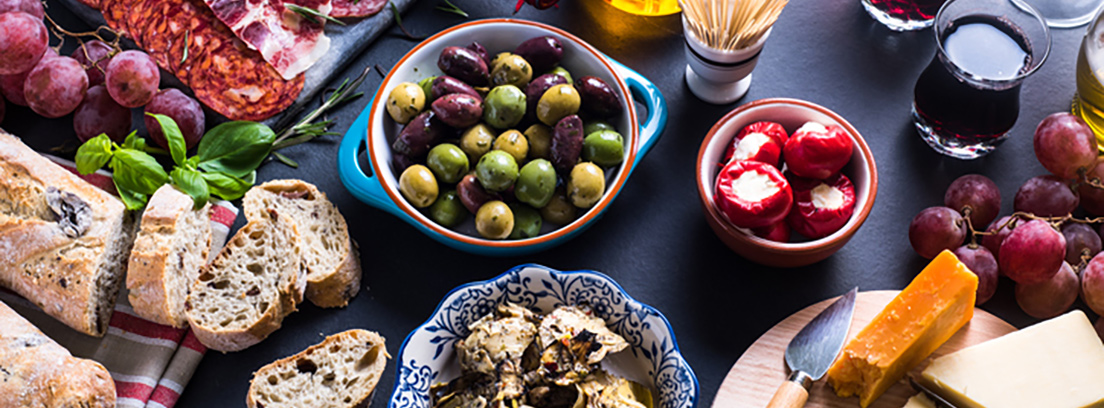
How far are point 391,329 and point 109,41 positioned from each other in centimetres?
84

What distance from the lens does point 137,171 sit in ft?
4.80

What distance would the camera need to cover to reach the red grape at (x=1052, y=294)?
4.61 feet

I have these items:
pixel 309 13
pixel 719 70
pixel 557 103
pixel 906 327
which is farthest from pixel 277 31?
pixel 906 327

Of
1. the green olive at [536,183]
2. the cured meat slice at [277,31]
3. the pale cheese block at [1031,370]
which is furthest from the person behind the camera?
the cured meat slice at [277,31]

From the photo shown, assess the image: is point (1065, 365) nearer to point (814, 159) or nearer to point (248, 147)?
point (814, 159)

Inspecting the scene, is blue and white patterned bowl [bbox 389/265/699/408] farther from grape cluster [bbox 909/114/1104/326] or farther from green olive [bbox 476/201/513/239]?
grape cluster [bbox 909/114/1104/326]

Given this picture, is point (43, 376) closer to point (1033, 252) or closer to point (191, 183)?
point (191, 183)

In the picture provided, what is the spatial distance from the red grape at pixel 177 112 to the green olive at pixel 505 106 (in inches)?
21.5

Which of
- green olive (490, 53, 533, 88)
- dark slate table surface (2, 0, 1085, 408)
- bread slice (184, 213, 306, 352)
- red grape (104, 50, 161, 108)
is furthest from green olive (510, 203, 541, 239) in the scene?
red grape (104, 50, 161, 108)

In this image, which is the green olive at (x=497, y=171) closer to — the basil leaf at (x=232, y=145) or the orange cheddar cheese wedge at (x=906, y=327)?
the basil leaf at (x=232, y=145)

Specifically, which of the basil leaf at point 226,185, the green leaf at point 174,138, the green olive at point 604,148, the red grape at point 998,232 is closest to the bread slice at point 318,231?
the basil leaf at point 226,185

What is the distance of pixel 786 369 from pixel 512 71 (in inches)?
26.9

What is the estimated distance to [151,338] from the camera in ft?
4.79

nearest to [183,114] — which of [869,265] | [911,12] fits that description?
[869,265]
